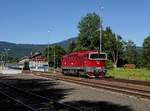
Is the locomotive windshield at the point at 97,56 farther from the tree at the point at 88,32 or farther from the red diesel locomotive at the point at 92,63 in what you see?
the tree at the point at 88,32

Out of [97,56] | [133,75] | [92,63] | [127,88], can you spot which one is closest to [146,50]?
[133,75]

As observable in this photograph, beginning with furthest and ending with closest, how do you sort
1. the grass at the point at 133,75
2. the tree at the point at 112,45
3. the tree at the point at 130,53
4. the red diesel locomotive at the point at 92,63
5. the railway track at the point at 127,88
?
1. the tree at the point at 130,53
2. the tree at the point at 112,45
3. the grass at the point at 133,75
4. the red diesel locomotive at the point at 92,63
5. the railway track at the point at 127,88

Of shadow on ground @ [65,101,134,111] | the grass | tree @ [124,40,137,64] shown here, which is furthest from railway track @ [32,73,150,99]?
tree @ [124,40,137,64]

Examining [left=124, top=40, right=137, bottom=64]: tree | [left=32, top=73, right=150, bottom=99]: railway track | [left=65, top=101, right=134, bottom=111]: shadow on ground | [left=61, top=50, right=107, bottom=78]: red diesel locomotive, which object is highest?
[left=124, top=40, right=137, bottom=64]: tree

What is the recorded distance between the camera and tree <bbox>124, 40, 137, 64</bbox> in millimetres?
168875

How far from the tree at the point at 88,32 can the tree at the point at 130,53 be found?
153 ft

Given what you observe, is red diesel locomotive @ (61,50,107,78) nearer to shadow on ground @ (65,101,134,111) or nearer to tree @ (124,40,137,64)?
shadow on ground @ (65,101,134,111)

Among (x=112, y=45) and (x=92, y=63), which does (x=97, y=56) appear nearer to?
(x=92, y=63)

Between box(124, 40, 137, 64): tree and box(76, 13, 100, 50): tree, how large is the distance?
46.5 meters

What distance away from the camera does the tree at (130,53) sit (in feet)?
554

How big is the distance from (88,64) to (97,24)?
8075 centimetres

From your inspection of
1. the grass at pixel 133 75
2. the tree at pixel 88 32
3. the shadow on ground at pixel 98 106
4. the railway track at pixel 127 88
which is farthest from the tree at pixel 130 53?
the shadow on ground at pixel 98 106

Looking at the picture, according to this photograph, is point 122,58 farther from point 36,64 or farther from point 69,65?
point 69,65

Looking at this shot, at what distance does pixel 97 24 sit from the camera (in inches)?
4870
